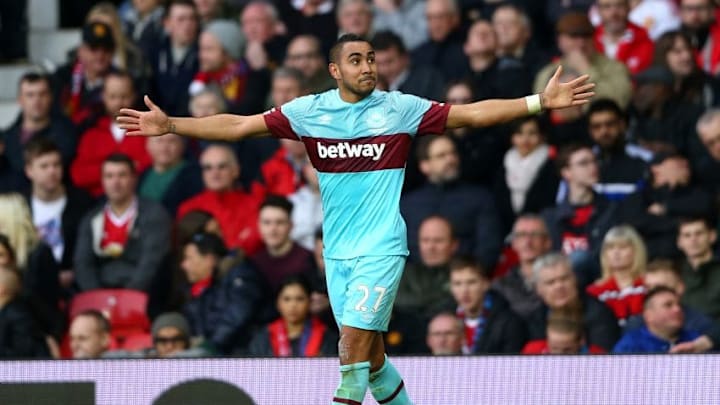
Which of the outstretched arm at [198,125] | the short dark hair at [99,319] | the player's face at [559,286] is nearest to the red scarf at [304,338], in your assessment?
the short dark hair at [99,319]

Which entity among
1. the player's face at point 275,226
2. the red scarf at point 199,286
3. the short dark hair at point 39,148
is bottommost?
the red scarf at point 199,286

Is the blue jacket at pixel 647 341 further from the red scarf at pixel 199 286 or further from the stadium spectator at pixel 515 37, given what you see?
the stadium spectator at pixel 515 37

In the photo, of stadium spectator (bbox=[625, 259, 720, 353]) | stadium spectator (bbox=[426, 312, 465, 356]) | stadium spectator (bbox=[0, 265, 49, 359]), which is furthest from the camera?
stadium spectator (bbox=[0, 265, 49, 359])

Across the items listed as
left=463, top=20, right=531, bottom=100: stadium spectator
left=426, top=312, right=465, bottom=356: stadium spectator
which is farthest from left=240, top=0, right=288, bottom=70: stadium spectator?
left=426, top=312, right=465, bottom=356: stadium spectator

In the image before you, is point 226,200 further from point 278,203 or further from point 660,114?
point 660,114

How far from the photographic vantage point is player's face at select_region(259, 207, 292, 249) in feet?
44.5

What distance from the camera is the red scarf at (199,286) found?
13609mm

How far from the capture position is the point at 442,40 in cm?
1529

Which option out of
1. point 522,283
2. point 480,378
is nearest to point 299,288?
point 522,283

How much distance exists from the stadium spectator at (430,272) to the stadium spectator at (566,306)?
731mm

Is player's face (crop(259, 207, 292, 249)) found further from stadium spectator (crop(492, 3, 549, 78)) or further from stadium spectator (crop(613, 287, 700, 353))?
stadium spectator (crop(613, 287, 700, 353))

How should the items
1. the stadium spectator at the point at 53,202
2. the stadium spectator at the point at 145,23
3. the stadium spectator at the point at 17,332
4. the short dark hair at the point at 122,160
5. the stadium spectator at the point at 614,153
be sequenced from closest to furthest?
1. the stadium spectator at the point at 17,332
2. the stadium spectator at the point at 614,153
3. the short dark hair at the point at 122,160
4. the stadium spectator at the point at 53,202
5. the stadium spectator at the point at 145,23

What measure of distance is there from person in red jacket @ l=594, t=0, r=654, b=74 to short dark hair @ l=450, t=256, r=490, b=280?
2.56 m

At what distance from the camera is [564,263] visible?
12609 millimetres
